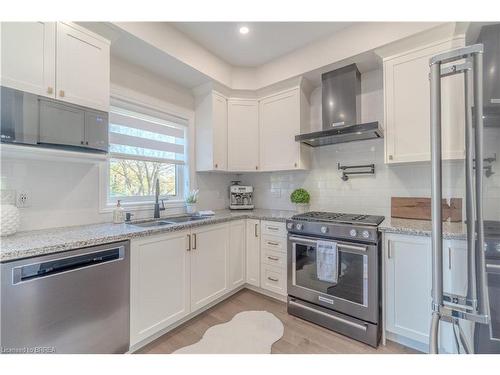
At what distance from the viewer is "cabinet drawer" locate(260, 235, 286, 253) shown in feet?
8.05

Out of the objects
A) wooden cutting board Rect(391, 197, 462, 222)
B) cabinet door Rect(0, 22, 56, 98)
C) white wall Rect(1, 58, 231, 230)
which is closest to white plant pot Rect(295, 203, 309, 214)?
wooden cutting board Rect(391, 197, 462, 222)

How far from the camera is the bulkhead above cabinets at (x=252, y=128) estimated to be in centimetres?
278

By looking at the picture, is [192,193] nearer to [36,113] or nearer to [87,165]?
[87,165]

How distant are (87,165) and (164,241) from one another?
0.98 metres

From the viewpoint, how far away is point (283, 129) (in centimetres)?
285

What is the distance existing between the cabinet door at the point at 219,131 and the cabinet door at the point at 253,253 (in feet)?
2.78

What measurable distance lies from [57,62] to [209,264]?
2036 millimetres

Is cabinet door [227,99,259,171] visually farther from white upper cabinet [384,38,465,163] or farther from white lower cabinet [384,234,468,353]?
white lower cabinet [384,234,468,353]

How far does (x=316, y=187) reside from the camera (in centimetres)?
288

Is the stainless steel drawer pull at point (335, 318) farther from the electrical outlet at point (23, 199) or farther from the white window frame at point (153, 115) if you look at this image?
the electrical outlet at point (23, 199)

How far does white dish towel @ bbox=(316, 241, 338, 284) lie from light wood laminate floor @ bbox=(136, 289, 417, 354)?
0.47 metres

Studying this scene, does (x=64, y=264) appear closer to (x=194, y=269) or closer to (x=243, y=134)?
(x=194, y=269)

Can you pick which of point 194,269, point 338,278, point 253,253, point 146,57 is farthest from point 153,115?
point 338,278
